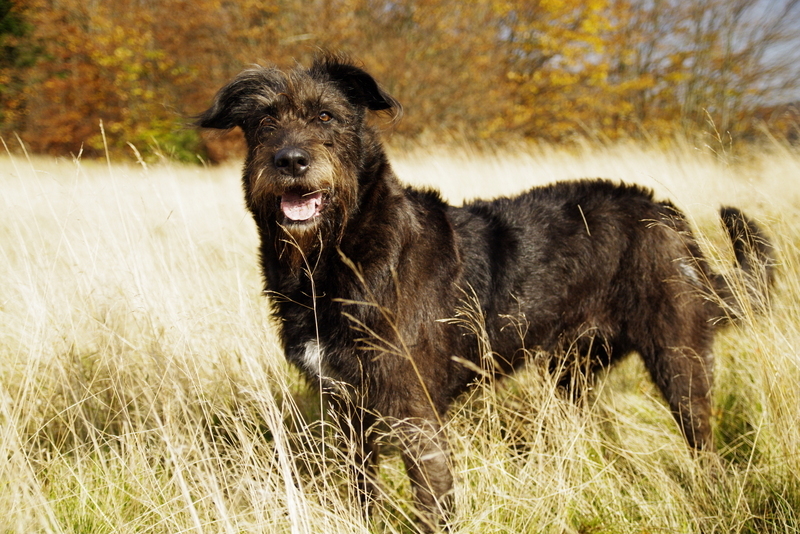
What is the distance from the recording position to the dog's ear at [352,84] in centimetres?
241

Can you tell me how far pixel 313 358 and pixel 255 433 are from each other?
15.2 inches

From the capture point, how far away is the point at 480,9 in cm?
1598

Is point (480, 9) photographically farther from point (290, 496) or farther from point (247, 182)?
point (290, 496)

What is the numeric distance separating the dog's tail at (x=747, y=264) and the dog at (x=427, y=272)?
0.01 metres

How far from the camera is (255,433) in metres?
2.10

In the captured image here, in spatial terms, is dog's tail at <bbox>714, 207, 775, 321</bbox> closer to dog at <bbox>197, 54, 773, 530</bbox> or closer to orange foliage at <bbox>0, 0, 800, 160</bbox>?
dog at <bbox>197, 54, 773, 530</bbox>

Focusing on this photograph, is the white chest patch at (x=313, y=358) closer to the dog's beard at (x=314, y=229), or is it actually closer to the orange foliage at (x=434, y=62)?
the dog's beard at (x=314, y=229)

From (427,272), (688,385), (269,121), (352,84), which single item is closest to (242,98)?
(269,121)

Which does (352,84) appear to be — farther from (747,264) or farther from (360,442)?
(747,264)

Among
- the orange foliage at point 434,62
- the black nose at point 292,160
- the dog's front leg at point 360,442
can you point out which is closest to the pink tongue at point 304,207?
the black nose at point 292,160

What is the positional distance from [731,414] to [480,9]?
52.2 feet

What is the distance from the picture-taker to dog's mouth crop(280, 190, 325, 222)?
6.94 feet

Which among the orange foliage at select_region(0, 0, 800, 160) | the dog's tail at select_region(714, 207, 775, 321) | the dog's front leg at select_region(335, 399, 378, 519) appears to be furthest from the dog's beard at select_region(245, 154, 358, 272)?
the orange foliage at select_region(0, 0, 800, 160)

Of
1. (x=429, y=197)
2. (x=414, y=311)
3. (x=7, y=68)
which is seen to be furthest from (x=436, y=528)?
(x=7, y=68)
